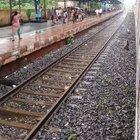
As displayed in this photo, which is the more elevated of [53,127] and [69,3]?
[69,3]

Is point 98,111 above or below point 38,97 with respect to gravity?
below

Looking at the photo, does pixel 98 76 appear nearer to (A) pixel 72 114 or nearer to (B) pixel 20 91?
(B) pixel 20 91

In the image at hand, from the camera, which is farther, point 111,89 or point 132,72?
point 132,72

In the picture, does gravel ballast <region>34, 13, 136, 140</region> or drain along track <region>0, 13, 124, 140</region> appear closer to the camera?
gravel ballast <region>34, 13, 136, 140</region>

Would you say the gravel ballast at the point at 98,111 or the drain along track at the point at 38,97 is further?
the drain along track at the point at 38,97

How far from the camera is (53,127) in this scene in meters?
8.35

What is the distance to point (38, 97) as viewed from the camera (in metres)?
10.8

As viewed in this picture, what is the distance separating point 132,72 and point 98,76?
194 cm

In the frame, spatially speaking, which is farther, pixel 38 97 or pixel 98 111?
pixel 38 97

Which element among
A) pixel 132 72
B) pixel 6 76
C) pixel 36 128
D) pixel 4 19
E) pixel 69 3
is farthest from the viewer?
pixel 69 3

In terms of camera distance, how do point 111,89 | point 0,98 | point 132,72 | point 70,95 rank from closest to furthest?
1. point 0,98
2. point 70,95
3. point 111,89
4. point 132,72

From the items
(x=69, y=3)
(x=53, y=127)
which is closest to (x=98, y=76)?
(x=53, y=127)

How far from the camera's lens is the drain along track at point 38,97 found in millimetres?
8578

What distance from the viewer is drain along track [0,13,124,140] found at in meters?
8.58
